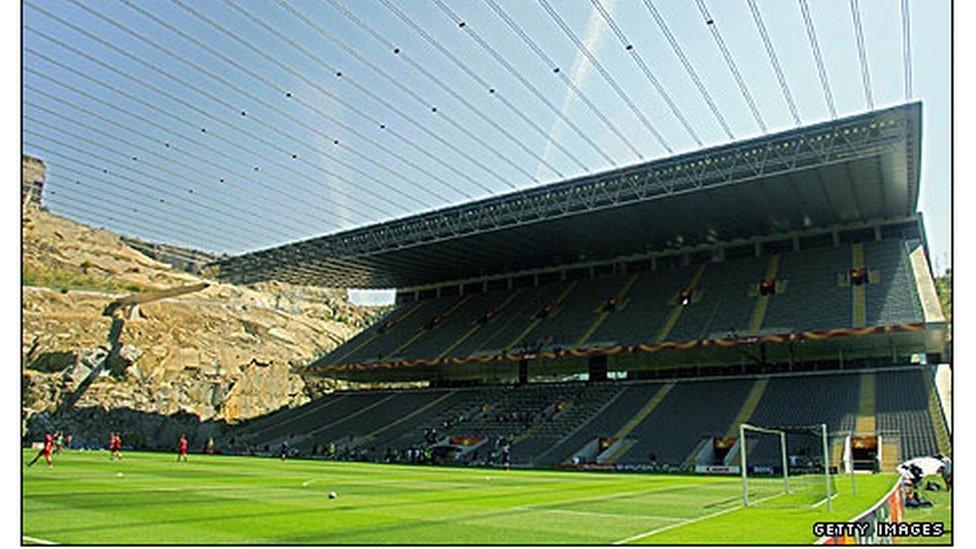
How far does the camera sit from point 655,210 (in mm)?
46719

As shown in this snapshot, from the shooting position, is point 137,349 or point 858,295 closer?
point 858,295

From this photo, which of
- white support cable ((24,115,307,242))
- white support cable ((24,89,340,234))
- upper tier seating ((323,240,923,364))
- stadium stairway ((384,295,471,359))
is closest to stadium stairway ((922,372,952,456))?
upper tier seating ((323,240,923,364))

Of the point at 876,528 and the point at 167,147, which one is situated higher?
the point at 167,147

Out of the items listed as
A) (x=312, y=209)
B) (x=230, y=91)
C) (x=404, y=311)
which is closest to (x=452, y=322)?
(x=404, y=311)

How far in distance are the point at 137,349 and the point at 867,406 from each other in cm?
5746

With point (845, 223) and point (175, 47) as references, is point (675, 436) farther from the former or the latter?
point (175, 47)

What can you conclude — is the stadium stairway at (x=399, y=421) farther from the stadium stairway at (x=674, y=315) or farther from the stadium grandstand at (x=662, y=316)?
the stadium stairway at (x=674, y=315)

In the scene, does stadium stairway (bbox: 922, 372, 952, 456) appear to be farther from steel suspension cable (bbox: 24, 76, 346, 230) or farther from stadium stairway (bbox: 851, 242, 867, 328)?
steel suspension cable (bbox: 24, 76, 346, 230)

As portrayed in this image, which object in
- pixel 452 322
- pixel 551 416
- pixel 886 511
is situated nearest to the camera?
pixel 886 511

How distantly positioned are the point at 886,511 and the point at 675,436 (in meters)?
28.0


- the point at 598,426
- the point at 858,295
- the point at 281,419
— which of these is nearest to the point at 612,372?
the point at 598,426

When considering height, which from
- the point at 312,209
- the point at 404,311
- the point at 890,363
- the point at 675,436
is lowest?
the point at 675,436

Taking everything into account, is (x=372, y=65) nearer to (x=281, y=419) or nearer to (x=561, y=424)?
(x=561, y=424)

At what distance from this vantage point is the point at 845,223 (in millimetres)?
49344
